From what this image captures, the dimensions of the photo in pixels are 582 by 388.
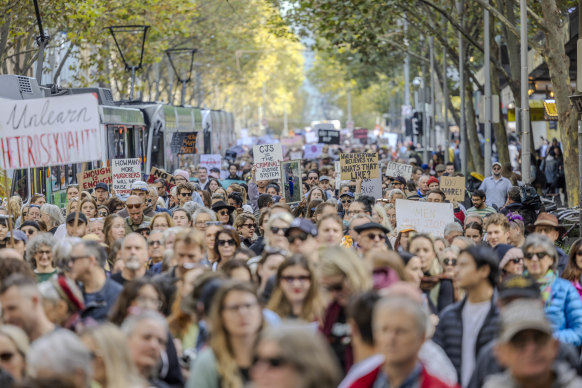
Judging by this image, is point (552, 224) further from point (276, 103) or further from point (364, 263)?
point (276, 103)

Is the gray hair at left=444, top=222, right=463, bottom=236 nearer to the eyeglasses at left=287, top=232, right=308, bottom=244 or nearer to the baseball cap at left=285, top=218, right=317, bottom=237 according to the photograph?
the baseball cap at left=285, top=218, right=317, bottom=237

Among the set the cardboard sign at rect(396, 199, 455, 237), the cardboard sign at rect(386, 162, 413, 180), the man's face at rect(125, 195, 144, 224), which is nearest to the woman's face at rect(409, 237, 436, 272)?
the cardboard sign at rect(396, 199, 455, 237)

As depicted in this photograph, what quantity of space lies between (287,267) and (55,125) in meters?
4.95

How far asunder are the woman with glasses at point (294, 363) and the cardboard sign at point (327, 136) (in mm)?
35576

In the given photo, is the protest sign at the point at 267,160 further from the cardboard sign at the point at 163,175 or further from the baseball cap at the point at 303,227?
the baseball cap at the point at 303,227

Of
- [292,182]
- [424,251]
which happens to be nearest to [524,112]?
[292,182]

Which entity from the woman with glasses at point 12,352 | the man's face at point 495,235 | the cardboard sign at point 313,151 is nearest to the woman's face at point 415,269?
the man's face at point 495,235

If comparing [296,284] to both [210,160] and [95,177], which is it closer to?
[95,177]

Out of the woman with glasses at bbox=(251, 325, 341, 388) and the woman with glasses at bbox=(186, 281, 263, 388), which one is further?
the woman with glasses at bbox=(186, 281, 263, 388)

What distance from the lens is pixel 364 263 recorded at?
6.76 meters

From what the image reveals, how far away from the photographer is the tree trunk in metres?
19.5

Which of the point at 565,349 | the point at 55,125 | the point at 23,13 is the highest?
the point at 23,13

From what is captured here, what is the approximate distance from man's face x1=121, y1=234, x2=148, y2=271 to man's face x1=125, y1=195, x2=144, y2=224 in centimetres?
465

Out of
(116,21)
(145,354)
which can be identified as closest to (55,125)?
(145,354)
